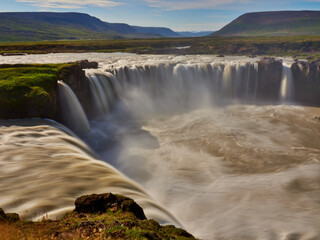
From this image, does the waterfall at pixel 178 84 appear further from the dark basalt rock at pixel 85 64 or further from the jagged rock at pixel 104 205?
the jagged rock at pixel 104 205

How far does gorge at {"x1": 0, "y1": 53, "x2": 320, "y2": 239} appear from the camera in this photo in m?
10.5

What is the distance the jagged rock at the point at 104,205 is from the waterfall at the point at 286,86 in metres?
38.3

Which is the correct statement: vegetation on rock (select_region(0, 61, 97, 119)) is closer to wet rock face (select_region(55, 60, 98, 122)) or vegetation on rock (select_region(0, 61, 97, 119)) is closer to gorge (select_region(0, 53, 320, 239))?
gorge (select_region(0, 53, 320, 239))

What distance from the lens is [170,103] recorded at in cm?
3512

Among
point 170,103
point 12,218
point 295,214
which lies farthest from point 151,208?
point 170,103

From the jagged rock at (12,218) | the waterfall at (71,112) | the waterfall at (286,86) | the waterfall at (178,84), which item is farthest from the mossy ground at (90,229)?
the waterfall at (286,86)

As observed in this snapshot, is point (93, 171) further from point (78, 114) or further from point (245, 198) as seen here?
point (78, 114)

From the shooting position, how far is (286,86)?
3947cm

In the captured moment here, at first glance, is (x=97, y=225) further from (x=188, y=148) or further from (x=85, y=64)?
(x=85, y=64)

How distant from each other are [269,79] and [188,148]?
25853 mm

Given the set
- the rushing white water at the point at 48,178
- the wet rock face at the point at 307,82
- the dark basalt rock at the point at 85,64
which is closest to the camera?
the rushing white water at the point at 48,178

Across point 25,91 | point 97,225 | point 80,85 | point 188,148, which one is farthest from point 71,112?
point 97,225

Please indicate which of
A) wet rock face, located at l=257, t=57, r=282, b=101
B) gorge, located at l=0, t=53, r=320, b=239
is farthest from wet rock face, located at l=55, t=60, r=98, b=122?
Answer: wet rock face, located at l=257, t=57, r=282, b=101

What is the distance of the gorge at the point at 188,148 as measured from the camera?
Answer: 415 inches
